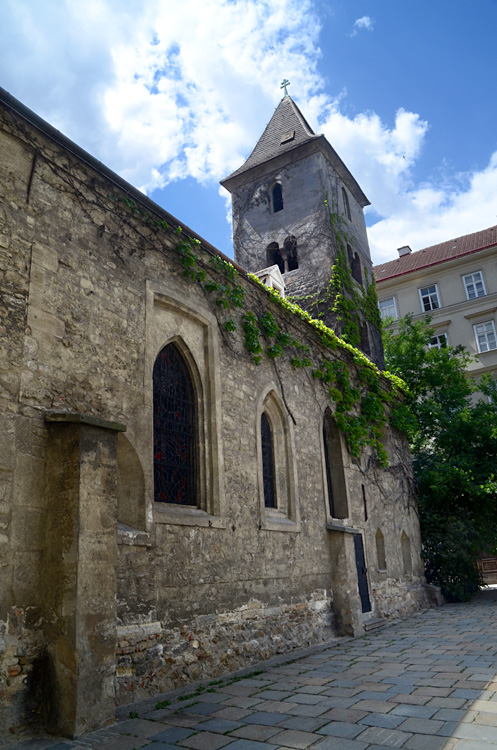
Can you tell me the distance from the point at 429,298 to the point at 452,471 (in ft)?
52.2

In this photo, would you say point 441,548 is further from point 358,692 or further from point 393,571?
point 358,692

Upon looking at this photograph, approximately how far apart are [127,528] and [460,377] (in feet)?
50.2

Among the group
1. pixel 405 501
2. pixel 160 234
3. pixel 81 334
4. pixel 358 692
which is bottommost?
pixel 358 692

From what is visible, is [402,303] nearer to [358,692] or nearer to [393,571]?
[393,571]

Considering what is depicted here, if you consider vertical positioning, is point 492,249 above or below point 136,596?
above

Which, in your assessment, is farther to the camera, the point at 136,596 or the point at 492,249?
the point at 492,249

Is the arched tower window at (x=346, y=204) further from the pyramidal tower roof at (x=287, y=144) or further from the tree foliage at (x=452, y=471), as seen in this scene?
the tree foliage at (x=452, y=471)

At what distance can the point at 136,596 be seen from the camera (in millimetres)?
5906

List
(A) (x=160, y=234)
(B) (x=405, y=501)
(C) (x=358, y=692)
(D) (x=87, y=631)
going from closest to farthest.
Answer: (D) (x=87, y=631)
(C) (x=358, y=692)
(A) (x=160, y=234)
(B) (x=405, y=501)

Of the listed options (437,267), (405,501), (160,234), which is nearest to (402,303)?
(437,267)

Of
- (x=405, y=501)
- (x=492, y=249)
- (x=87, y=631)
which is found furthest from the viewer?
(x=492, y=249)

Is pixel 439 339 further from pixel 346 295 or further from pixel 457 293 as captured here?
pixel 346 295

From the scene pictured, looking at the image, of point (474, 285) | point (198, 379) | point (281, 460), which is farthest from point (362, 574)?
point (474, 285)

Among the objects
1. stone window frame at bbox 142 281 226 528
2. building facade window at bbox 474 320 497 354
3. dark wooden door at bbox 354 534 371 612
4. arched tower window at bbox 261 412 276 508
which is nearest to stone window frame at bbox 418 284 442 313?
building facade window at bbox 474 320 497 354
